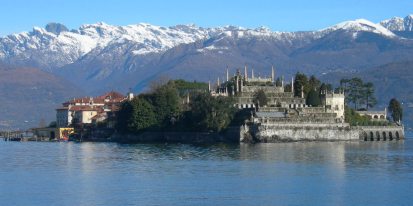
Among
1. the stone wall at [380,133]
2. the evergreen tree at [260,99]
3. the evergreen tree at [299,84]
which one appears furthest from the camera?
the evergreen tree at [299,84]

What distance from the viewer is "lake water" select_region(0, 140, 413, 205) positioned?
6888 centimetres

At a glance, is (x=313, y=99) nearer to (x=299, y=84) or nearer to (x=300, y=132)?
(x=299, y=84)

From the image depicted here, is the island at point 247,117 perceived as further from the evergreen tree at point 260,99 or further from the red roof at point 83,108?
the red roof at point 83,108

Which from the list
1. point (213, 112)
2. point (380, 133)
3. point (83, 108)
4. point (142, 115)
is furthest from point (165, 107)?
point (83, 108)

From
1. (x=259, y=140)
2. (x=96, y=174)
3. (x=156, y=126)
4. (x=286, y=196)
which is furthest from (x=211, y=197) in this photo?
(x=156, y=126)

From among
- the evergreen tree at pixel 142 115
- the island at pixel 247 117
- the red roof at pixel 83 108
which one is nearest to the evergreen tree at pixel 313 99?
the island at pixel 247 117

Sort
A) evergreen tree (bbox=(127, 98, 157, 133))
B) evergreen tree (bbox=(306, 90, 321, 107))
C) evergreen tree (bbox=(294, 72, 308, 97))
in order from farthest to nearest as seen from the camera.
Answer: evergreen tree (bbox=(294, 72, 308, 97)), evergreen tree (bbox=(306, 90, 321, 107)), evergreen tree (bbox=(127, 98, 157, 133))

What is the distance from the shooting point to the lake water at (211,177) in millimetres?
68875

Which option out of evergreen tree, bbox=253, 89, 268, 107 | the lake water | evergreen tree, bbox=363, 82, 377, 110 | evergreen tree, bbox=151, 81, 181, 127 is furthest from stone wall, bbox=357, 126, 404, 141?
the lake water

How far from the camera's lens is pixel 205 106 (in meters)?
141

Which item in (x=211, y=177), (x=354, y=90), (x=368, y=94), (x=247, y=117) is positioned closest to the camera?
(x=211, y=177)

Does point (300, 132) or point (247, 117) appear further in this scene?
point (300, 132)

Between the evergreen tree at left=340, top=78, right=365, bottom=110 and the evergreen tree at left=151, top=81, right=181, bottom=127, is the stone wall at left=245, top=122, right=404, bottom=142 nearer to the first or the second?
the evergreen tree at left=151, top=81, right=181, bottom=127

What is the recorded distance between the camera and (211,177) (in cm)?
8225
